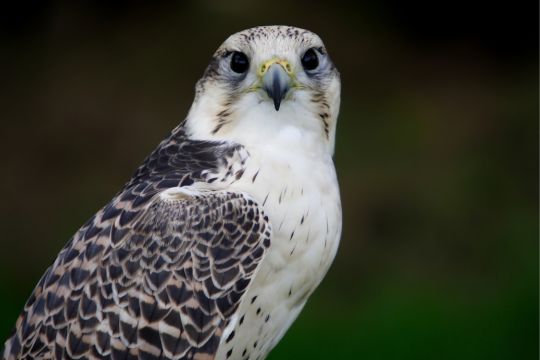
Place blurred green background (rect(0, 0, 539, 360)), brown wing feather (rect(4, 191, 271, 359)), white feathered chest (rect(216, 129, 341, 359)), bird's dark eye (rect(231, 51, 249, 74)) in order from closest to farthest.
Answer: brown wing feather (rect(4, 191, 271, 359))
white feathered chest (rect(216, 129, 341, 359))
bird's dark eye (rect(231, 51, 249, 74))
blurred green background (rect(0, 0, 539, 360))

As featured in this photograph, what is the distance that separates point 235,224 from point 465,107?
479 centimetres

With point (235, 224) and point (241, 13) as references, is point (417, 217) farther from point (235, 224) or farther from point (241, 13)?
point (235, 224)

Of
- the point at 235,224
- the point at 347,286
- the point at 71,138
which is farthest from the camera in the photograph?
the point at 71,138

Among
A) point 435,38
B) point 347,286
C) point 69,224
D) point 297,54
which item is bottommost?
point 347,286

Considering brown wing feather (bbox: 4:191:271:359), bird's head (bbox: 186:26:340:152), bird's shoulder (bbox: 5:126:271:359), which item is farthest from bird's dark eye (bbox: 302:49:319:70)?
brown wing feather (bbox: 4:191:271:359)

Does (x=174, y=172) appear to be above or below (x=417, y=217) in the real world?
above

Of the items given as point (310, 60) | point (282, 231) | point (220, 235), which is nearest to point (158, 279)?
point (220, 235)

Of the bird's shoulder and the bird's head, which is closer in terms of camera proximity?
the bird's shoulder

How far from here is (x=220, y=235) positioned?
3.45 meters

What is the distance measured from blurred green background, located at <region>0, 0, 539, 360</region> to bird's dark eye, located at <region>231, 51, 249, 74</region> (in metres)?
3.26

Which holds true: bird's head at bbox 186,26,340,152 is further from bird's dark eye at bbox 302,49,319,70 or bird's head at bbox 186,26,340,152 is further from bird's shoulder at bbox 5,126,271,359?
bird's shoulder at bbox 5,126,271,359

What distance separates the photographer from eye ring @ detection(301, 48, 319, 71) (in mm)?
3619

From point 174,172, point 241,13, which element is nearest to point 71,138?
point 241,13

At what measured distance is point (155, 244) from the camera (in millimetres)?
3438
